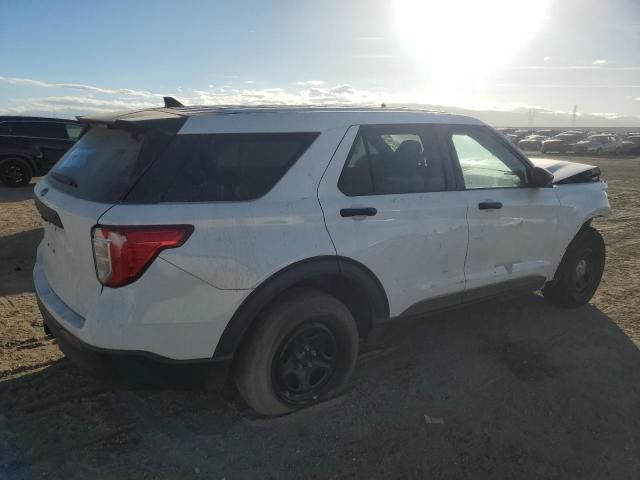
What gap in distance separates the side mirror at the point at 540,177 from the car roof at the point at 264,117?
3.47 feet

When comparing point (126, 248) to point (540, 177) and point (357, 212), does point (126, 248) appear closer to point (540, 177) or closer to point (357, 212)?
point (357, 212)

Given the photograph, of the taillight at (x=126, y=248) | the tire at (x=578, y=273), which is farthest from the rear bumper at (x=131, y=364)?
the tire at (x=578, y=273)

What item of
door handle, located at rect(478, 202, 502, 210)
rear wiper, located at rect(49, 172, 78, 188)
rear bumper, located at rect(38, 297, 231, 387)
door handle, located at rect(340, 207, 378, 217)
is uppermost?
rear wiper, located at rect(49, 172, 78, 188)

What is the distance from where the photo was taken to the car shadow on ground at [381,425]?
254 centimetres

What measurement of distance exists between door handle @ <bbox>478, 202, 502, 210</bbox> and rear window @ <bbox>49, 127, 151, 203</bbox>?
2199 mm

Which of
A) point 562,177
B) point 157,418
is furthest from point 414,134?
point 157,418

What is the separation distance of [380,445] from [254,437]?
707 mm

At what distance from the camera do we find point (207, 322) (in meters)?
2.43

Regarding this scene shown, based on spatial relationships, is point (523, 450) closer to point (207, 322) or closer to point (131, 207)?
point (207, 322)

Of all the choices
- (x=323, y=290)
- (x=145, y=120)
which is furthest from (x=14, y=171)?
(x=323, y=290)

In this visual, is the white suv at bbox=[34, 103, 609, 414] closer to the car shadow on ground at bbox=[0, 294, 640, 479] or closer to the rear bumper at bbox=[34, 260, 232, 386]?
the rear bumper at bbox=[34, 260, 232, 386]

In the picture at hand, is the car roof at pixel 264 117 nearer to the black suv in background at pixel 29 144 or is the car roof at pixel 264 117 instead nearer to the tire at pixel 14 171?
the black suv in background at pixel 29 144

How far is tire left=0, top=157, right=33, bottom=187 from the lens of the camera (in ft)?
39.9

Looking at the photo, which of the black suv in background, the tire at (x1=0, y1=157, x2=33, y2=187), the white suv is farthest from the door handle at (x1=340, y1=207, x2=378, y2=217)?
the tire at (x1=0, y1=157, x2=33, y2=187)
